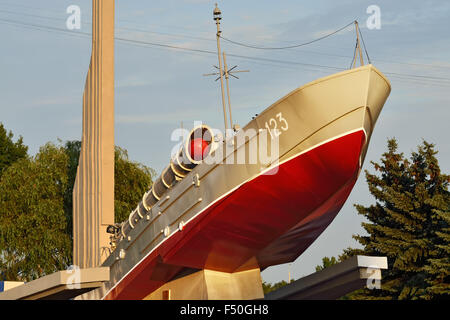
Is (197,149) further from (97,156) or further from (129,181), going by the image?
(129,181)

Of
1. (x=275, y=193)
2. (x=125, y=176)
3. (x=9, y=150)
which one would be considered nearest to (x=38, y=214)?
(x=125, y=176)

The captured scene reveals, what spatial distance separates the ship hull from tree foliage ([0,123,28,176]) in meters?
27.5

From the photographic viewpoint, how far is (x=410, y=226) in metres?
32.6

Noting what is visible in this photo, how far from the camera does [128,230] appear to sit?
24812mm

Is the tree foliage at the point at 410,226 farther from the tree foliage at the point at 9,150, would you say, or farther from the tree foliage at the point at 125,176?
the tree foliage at the point at 9,150

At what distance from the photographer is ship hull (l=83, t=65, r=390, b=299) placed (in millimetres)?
18609

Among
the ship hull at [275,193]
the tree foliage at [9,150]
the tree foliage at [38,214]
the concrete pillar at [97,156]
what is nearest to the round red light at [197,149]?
the ship hull at [275,193]

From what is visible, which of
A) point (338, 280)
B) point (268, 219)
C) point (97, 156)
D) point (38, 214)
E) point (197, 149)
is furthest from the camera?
point (38, 214)

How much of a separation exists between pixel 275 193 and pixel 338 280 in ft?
13.8

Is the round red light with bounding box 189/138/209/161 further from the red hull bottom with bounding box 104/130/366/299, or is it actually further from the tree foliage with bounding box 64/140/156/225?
the tree foliage with bounding box 64/140/156/225

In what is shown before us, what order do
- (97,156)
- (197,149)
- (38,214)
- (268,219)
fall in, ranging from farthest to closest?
(38,214) → (97,156) → (197,149) → (268,219)

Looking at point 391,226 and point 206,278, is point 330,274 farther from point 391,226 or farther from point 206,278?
point 391,226
